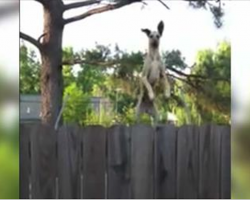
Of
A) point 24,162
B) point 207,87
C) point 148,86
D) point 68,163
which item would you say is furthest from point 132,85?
point 24,162

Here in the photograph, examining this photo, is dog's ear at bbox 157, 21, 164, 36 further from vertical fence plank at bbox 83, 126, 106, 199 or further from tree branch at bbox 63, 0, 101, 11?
vertical fence plank at bbox 83, 126, 106, 199

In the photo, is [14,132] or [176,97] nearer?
[14,132]

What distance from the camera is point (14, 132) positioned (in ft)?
6.62

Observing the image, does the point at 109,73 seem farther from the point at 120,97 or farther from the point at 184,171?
the point at 184,171

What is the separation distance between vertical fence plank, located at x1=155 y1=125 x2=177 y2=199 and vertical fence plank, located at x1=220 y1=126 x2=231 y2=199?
0.22 metres

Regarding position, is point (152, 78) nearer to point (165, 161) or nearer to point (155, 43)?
point (155, 43)

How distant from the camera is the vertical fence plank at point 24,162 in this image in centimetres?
208

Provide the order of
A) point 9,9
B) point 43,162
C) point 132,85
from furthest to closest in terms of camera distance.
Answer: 1. point 132,85
2. point 43,162
3. point 9,9

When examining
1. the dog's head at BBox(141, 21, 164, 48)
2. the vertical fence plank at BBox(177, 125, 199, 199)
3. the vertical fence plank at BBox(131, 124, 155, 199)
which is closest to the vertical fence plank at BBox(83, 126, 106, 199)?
the vertical fence plank at BBox(131, 124, 155, 199)

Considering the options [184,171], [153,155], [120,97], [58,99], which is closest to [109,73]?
[120,97]

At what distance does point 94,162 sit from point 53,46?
0.57m

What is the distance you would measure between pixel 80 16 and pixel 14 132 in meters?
0.60

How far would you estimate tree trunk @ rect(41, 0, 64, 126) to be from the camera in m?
2.15

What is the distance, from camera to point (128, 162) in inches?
84.7
